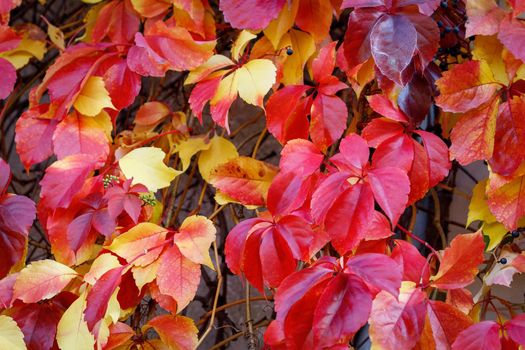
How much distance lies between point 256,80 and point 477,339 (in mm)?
419

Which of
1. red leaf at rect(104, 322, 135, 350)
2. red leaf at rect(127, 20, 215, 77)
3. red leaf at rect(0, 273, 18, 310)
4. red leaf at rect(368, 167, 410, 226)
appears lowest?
red leaf at rect(104, 322, 135, 350)

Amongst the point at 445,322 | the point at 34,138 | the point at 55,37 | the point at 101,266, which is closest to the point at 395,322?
the point at 445,322

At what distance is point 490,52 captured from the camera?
975mm

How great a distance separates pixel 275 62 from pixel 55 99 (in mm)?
328

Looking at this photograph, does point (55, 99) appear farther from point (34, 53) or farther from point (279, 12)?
point (279, 12)

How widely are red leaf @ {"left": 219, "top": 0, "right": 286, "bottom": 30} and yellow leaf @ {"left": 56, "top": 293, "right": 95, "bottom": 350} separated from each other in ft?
1.33

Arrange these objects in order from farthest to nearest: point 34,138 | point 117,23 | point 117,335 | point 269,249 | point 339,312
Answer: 1. point 117,23
2. point 34,138
3. point 117,335
4. point 269,249
5. point 339,312

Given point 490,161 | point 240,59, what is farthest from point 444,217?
point 240,59

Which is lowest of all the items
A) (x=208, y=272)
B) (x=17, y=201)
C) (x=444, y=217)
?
(x=208, y=272)

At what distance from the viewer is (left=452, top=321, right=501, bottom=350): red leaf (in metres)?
0.83

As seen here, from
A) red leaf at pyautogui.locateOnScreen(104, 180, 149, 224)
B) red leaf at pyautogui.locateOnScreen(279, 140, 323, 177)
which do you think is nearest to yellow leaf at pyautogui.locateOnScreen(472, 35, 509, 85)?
red leaf at pyautogui.locateOnScreen(279, 140, 323, 177)

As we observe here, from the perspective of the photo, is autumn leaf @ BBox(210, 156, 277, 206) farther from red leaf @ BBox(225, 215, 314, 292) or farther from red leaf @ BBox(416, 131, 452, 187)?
red leaf @ BBox(416, 131, 452, 187)

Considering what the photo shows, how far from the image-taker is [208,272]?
4.83 feet

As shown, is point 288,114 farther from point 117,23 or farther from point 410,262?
point 117,23
